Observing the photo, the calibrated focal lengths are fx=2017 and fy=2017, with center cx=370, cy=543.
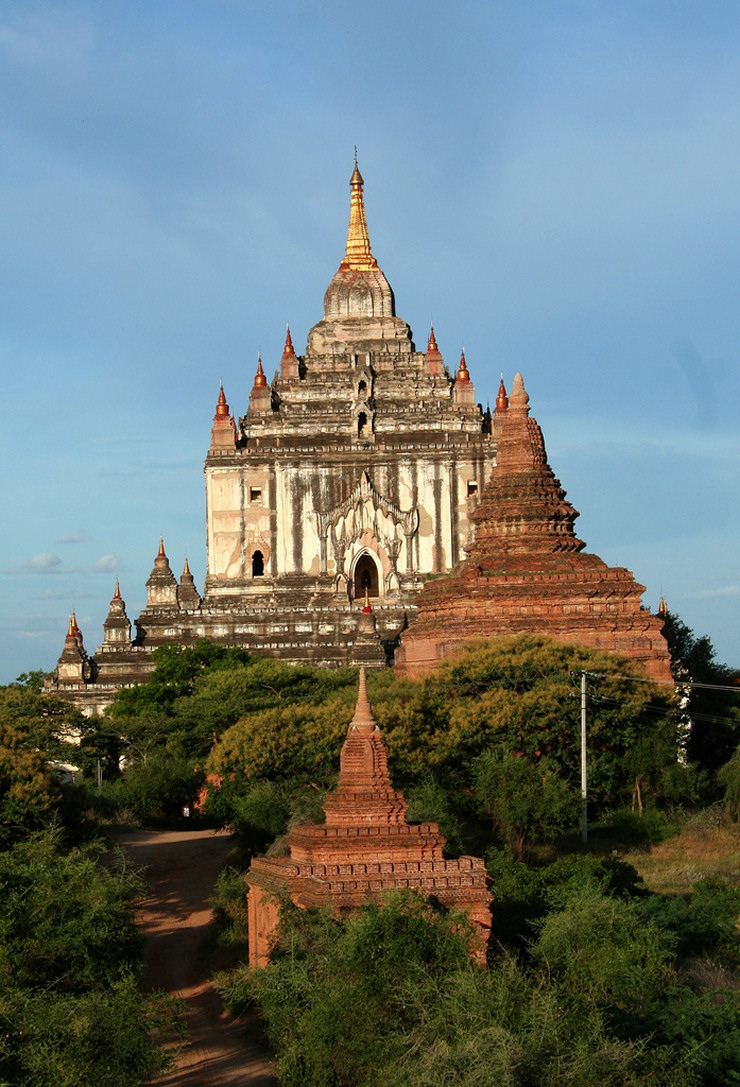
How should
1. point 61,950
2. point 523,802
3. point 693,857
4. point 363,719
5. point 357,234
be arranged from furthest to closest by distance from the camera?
point 357,234 < point 693,857 < point 523,802 < point 363,719 < point 61,950

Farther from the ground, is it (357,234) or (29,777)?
(357,234)

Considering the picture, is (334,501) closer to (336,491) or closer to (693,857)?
(336,491)

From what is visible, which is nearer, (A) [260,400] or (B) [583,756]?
(B) [583,756]

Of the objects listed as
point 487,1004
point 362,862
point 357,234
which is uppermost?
point 357,234

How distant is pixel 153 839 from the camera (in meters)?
40.2

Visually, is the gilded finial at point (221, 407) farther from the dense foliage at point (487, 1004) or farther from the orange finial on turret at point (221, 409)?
the dense foliage at point (487, 1004)

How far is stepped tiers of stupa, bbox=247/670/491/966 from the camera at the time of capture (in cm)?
2555

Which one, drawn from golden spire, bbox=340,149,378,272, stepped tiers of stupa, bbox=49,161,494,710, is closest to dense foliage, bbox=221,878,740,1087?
stepped tiers of stupa, bbox=49,161,494,710

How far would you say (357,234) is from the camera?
239ft

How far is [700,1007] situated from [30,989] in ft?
26.5

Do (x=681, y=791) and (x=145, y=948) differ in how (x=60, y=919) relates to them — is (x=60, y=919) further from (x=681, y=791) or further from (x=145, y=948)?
(x=681, y=791)

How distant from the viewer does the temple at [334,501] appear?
58.8m

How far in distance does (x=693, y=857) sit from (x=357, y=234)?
1620 inches

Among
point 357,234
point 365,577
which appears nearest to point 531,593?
point 365,577
